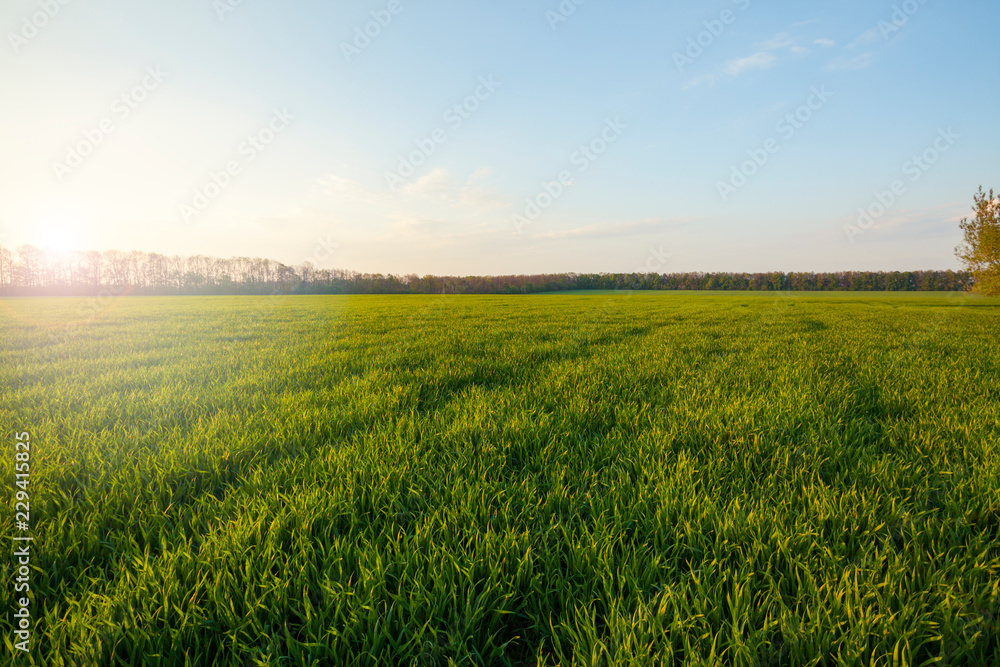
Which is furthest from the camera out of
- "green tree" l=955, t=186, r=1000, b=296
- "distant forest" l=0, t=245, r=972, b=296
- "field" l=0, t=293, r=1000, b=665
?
"distant forest" l=0, t=245, r=972, b=296

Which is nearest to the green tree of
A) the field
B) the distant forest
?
the field

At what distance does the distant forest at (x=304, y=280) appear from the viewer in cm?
6191

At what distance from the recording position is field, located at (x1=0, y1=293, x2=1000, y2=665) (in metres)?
1.37

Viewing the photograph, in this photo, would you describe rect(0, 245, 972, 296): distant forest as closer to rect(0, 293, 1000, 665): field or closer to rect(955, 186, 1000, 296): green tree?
rect(955, 186, 1000, 296): green tree

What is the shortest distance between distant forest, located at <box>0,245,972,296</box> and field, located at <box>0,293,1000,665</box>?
74026 mm

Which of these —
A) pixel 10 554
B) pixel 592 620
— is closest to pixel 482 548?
pixel 592 620

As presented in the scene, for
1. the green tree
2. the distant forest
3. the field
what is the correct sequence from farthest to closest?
the distant forest → the green tree → the field

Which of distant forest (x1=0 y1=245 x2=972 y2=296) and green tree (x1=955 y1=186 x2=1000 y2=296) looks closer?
green tree (x1=955 y1=186 x2=1000 y2=296)

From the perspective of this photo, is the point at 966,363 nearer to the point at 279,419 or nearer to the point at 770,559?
the point at 770,559

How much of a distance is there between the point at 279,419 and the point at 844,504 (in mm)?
4135

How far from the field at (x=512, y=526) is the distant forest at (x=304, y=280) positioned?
74026mm

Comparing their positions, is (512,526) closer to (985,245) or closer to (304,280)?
(985,245)

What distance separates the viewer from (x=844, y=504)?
2.06 metres

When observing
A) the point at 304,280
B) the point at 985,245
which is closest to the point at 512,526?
the point at 985,245
